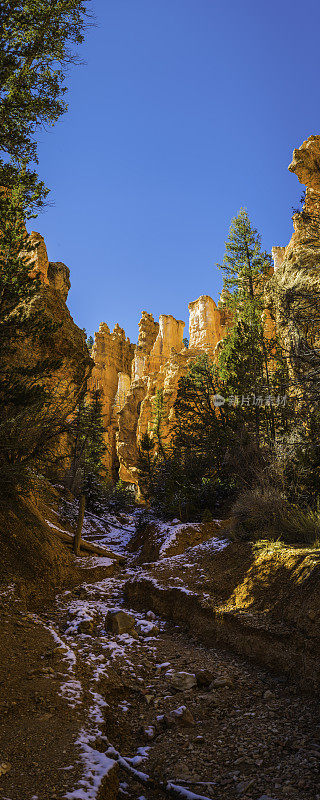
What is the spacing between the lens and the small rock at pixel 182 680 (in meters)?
5.55

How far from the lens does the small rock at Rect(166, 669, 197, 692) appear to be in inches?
219

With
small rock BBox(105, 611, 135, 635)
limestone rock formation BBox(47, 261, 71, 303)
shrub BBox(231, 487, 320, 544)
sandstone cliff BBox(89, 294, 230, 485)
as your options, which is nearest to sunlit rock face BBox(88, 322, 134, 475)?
sandstone cliff BBox(89, 294, 230, 485)

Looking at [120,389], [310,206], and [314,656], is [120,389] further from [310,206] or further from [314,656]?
[314,656]

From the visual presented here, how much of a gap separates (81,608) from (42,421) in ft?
14.3

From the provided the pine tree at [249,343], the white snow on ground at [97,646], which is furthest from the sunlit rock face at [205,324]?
the white snow on ground at [97,646]

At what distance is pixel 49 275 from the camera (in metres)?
26.7

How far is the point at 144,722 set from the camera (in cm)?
486

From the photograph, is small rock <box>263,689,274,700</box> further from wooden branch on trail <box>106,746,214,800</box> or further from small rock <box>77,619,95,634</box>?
small rock <box>77,619,95,634</box>

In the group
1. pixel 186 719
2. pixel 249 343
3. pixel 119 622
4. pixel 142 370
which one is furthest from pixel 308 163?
pixel 142 370

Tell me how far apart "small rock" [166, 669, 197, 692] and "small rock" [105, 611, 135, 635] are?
2.13m

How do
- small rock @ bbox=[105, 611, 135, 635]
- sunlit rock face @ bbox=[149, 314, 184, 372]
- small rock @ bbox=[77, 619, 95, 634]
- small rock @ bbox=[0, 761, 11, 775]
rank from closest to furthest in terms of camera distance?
1. small rock @ bbox=[0, 761, 11, 775]
2. small rock @ bbox=[77, 619, 95, 634]
3. small rock @ bbox=[105, 611, 135, 635]
4. sunlit rock face @ bbox=[149, 314, 184, 372]

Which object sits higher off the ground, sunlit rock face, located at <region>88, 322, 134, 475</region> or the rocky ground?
sunlit rock face, located at <region>88, 322, 134, 475</region>

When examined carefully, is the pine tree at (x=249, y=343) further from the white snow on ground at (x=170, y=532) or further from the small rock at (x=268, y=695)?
the small rock at (x=268, y=695)

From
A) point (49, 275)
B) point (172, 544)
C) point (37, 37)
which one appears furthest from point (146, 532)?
point (49, 275)
